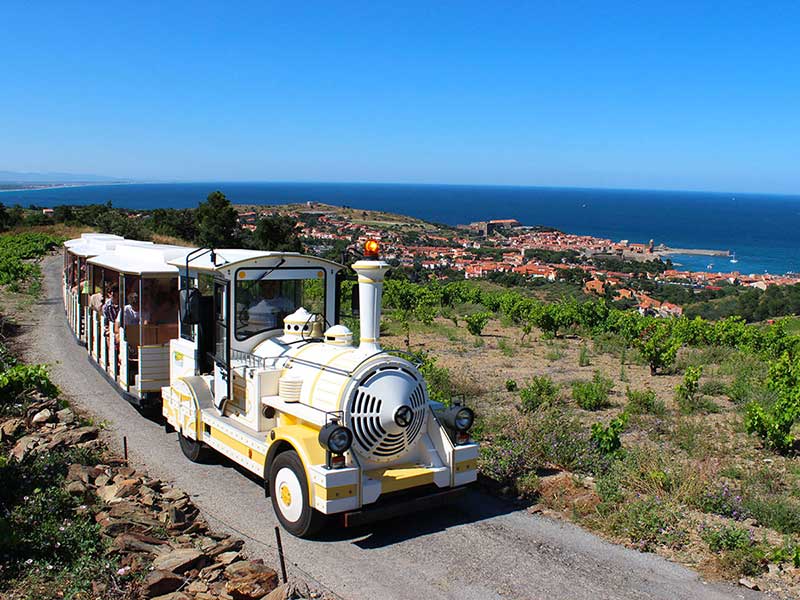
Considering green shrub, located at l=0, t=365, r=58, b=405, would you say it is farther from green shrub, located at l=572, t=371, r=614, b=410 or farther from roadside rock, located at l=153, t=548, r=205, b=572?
green shrub, located at l=572, t=371, r=614, b=410

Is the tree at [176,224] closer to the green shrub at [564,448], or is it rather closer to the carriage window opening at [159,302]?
the carriage window opening at [159,302]

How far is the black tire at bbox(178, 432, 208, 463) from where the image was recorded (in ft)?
30.8

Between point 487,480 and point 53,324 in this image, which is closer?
point 487,480

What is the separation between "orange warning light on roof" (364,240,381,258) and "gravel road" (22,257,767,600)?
9.76ft

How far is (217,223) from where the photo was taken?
4188 cm

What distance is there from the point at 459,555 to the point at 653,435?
5392 millimetres

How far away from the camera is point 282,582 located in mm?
6133

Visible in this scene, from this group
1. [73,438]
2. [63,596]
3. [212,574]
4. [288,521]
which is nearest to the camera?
[63,596]

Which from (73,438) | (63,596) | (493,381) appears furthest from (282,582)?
(493,381)

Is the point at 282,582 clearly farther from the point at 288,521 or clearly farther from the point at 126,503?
the point at 126,503

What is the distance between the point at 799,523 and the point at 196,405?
7.15 m

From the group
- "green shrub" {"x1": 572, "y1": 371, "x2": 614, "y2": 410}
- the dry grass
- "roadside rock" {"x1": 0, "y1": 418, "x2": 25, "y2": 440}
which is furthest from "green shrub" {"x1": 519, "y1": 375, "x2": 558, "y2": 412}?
"roadside rock" {"x1": 0, "y1": 418, "x2": 25, "y2": 440}

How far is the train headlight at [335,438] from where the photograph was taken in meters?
6.54

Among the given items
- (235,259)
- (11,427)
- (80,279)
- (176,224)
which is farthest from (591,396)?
(176,224)
